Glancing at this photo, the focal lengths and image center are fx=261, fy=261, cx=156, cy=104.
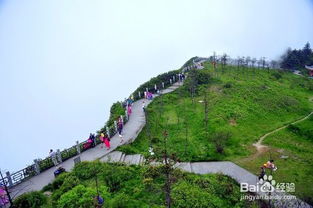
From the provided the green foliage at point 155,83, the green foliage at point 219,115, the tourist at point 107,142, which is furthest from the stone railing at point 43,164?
the green foliage at point 155,83

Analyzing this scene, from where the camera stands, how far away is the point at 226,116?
91.5ft

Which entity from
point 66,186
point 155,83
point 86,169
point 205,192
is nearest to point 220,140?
point 205,192

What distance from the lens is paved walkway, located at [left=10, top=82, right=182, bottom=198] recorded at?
A: 1590cm

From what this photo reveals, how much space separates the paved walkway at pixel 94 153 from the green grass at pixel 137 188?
4.40ft

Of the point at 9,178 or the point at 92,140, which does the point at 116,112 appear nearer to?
the point at 92,140


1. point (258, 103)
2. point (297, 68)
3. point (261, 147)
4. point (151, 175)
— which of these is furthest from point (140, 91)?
point (297, 68)

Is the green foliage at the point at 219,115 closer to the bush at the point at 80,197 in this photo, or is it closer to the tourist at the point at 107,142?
the tourist at the point at 107,142

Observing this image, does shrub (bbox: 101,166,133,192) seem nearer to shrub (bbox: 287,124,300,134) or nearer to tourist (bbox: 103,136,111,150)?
tourist (bbox: 103,136,111,150)

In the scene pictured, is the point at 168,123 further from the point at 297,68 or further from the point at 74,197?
the point at 297,68

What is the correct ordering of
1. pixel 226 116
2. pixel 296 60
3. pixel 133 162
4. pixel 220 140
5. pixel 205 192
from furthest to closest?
pixel 296 60 → pixel 226 116 → pixel 220 140 → pixel 133 162 → pixel 205 192

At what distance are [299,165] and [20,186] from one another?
→ 62.4ft

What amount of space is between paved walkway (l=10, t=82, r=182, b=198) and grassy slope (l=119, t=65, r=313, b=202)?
2.80 ft

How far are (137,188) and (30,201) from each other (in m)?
5.45

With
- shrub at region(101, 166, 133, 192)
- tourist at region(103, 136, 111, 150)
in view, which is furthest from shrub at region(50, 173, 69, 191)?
tourist at region(103, 136, 111, 150)
